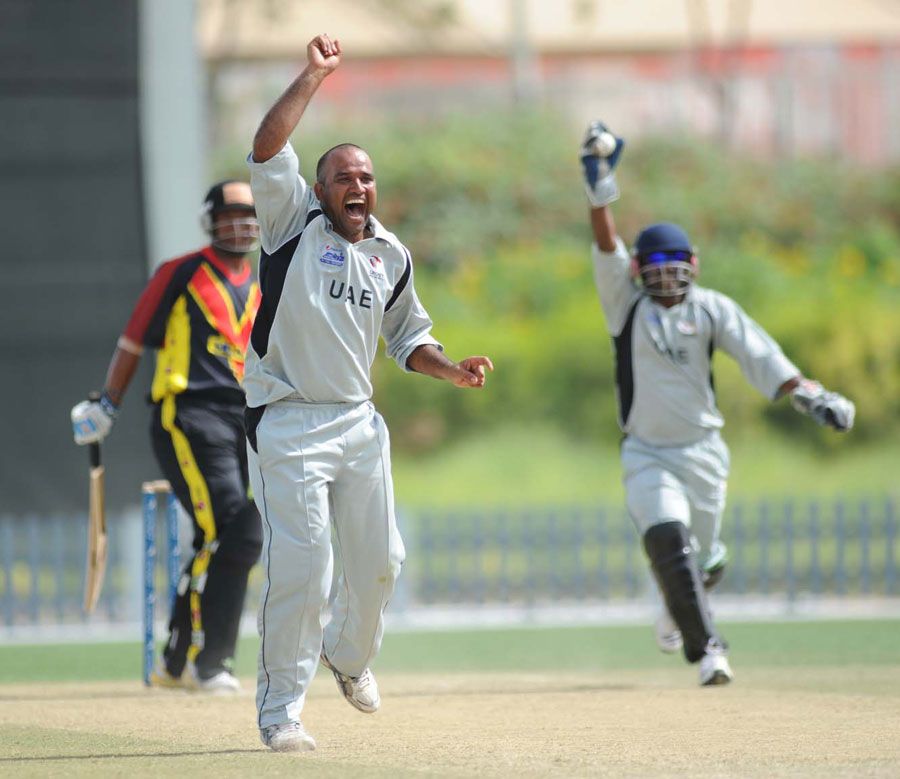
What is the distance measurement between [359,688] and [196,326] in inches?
94.5

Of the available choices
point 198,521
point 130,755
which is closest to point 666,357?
point 198,521

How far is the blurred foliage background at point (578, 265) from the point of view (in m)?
21.9

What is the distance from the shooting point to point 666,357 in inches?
340

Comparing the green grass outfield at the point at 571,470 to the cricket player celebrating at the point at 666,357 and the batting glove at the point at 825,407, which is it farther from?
the batting glove at the point at 825,407

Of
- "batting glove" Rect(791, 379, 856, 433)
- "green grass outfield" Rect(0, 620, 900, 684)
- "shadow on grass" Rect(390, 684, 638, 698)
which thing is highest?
"batting glove" Rect(791, 379, 856, 433)

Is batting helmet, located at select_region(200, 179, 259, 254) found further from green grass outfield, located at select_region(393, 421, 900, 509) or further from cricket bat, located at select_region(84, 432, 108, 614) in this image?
green grass outfield, located at select_region(393, 421, 900, 509)

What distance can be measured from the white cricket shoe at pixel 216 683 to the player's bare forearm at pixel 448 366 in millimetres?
2265

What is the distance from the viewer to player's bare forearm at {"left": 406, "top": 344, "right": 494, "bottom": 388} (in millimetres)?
6141

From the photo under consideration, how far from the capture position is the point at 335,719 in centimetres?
712

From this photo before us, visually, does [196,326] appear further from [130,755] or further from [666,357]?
[130,755]

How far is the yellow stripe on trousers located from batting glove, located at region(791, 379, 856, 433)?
2770mm

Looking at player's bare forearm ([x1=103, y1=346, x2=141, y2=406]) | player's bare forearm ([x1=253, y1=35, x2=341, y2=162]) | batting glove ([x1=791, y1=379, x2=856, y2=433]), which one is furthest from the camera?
player's bare forearm ([x1=103, y1=346, x2=141, y2=406])

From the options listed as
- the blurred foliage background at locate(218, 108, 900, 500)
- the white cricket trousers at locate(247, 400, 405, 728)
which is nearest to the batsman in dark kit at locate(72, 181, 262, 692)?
the white cricket trousers at locate(247, 400, 405, 728)

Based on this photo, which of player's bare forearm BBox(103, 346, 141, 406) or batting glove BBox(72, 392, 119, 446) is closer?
batting glove BBox(72, 392, 119, 446)
